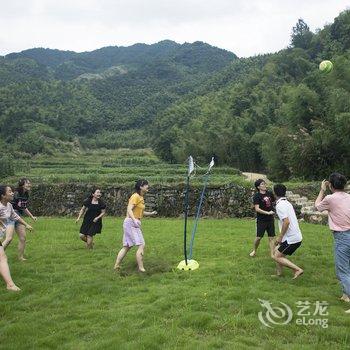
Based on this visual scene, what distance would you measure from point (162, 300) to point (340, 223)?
111 inches

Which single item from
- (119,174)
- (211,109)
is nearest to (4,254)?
(119,174)

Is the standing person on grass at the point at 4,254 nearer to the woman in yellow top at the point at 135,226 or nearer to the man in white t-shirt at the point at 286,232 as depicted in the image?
the woman in yellow top at the point at 135,226

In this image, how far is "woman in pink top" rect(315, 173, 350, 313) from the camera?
21.2 ft

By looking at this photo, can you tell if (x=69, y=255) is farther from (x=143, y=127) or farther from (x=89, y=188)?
(x=143, y=127)

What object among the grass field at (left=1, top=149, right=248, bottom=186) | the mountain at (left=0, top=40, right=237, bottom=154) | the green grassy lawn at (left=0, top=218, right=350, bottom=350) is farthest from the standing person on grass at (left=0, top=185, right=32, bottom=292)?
the mountain at (left=0, top=40, right=237, bottom=154)

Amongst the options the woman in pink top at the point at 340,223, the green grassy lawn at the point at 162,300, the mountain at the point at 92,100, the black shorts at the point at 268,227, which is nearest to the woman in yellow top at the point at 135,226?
the green grassy lawn at the point at 162,300

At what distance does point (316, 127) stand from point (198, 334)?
66.4 feet

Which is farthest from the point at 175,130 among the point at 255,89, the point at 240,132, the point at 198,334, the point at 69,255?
the point at 198,334

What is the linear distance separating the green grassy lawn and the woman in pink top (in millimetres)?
507

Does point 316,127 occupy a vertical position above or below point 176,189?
above

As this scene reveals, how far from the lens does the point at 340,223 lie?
21.4ft

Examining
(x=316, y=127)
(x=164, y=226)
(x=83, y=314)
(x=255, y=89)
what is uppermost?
(x=255, y=89)

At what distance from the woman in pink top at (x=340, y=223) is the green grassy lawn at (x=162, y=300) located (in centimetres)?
51

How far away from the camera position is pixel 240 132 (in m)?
48.6
